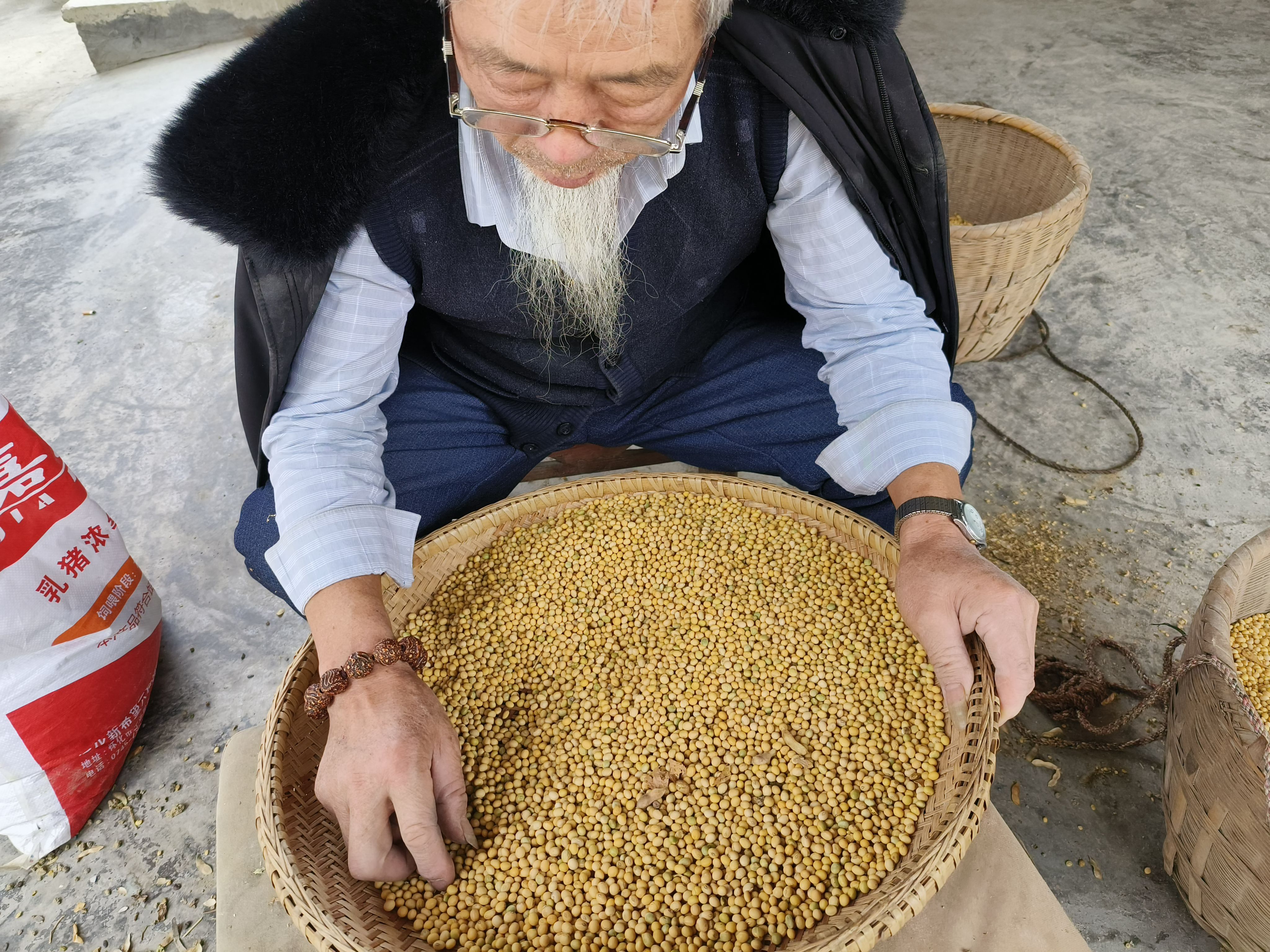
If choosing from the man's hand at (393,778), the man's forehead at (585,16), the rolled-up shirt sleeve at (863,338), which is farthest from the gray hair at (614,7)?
the man's hand at (393,778)

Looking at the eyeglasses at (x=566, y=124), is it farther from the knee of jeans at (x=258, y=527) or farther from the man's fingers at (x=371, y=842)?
the man's fingers at (x=371, y=842)

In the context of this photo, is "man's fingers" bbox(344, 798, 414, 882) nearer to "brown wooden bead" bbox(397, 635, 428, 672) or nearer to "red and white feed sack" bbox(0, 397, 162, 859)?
"brown wooden bead" bbox(397, 635, 428, 672)

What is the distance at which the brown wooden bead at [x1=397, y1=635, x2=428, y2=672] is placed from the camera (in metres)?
1.17

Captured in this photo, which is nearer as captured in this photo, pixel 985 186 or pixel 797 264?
pixel 797 264

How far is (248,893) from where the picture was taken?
4.45 feet

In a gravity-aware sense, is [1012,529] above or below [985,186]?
below

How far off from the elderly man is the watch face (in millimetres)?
21

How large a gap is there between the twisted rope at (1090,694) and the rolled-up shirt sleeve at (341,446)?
1.23 meters

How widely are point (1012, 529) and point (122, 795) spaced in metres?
2.03

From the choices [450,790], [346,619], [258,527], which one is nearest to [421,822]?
[450,790]

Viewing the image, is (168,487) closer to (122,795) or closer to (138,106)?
(122,795)

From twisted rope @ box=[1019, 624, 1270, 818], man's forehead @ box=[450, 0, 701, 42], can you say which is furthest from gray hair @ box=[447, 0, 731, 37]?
twisted rope @ box=[1019, 624, 1270, 818]

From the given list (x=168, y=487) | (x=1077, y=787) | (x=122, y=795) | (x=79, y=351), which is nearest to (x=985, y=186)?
(x=1077, y=787)

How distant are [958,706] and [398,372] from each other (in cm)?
103
